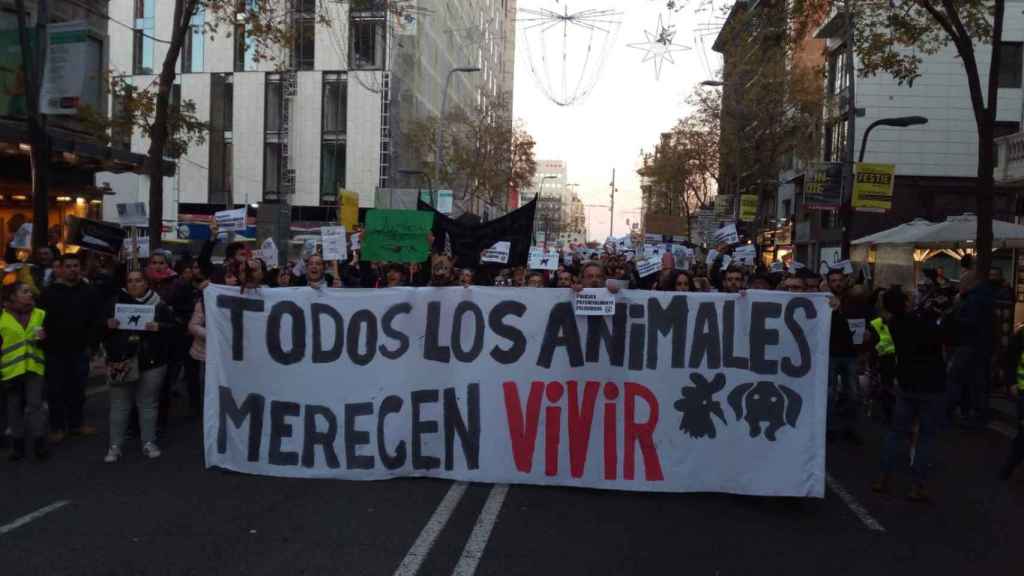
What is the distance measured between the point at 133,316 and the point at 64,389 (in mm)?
1418

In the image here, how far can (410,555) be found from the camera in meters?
5.52

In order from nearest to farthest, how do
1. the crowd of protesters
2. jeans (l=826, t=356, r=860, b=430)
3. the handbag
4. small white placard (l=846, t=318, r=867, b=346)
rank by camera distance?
the crowd of protesters, the handbag, jeans (l=826, t=356, r=860, b=430), small white placard (l=846, t=318, r=867, b=346)

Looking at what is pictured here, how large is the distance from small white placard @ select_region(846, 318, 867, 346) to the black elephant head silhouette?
12.6ft

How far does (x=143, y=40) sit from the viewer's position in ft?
170

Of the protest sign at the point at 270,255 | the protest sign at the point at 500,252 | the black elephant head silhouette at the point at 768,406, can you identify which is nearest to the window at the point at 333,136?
the protest sign at the point at 270,255

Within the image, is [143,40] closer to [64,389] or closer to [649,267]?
[649,267]

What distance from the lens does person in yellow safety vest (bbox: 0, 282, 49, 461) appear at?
8070 millimetres

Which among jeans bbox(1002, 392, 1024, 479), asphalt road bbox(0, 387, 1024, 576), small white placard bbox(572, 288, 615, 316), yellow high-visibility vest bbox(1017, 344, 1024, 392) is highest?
small white placard bbox(572, 288, 615, 316)

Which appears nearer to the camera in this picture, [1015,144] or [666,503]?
[666,503]

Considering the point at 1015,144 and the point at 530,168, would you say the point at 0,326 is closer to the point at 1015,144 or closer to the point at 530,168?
the point at 1015,144

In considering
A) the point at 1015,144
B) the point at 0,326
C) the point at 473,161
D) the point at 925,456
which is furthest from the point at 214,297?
the point at 473,161

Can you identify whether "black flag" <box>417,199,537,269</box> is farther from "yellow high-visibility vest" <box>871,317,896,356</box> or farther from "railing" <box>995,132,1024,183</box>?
"railing" <box>995,132,1024,183</box>

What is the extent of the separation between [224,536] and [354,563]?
1.03m

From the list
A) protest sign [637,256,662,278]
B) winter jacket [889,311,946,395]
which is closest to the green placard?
protest sign [637,256,662,278]
